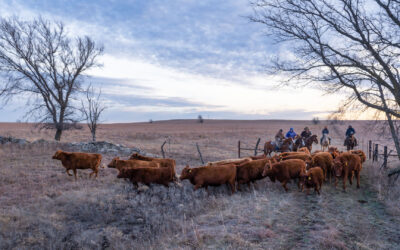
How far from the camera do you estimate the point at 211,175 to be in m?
9.23

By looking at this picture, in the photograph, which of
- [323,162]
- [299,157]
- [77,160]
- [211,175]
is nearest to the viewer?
[211,175]

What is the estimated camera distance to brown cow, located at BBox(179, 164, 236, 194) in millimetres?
9195

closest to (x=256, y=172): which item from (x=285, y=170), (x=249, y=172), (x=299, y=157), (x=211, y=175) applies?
(x=249, y=172)

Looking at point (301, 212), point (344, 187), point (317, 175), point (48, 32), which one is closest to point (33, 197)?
point (301, 212)

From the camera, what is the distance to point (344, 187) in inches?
374

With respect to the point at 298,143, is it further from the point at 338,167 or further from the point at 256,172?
the point at 256,172

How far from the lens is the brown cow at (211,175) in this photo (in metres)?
9.20

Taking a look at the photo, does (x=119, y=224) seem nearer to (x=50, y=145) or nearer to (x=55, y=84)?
(x=50, y=145)

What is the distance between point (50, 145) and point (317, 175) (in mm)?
19295

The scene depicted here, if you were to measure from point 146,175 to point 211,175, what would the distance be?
2.49 metres

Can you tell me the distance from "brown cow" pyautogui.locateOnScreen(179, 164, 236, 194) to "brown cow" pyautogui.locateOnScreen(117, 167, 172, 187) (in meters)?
1.02

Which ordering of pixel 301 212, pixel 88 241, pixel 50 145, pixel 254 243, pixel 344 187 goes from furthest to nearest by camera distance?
pixel 50 145
pixel 344 187
pixel 301 212
pixel 88 241
pixel 254 243

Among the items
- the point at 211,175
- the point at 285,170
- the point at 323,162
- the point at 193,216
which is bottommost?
the point at 193,216

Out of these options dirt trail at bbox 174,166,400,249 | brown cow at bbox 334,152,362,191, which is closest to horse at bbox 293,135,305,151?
brown cow at bbox 334,152,362,191
